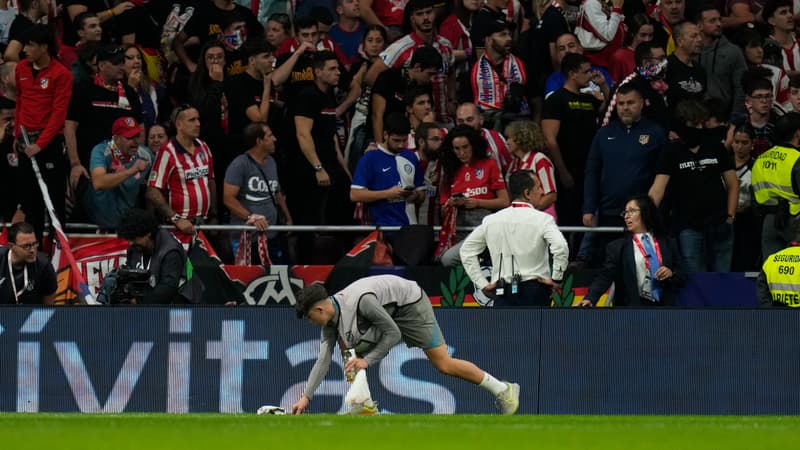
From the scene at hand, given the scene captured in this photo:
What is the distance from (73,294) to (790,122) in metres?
7.59

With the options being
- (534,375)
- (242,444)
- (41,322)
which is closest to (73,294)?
(41,322)

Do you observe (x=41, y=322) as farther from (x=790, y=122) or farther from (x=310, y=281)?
(x=790, y=122)

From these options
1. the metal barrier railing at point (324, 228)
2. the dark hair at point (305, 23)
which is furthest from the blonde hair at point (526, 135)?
the dark hair at point (305, 23)

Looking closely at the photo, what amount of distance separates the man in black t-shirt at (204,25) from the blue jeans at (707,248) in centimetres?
574

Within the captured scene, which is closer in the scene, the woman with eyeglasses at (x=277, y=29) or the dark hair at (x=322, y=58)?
the dark hair at (x=322, y=58)

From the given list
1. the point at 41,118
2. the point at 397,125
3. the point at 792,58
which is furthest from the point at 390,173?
the point at 792,58

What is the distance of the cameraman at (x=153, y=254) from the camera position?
14.8m

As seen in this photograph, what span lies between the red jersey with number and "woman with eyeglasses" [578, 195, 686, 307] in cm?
159

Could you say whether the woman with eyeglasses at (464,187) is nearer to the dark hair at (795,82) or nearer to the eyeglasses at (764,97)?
the eyeglasses at (764,97)

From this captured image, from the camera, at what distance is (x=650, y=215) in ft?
49.6

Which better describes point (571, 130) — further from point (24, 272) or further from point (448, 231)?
point (24, 272)

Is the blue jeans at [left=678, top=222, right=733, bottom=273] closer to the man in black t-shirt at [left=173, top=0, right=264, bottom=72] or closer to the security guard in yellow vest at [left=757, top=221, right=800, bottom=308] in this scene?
the security guard in yellow vest at [left=757, top=221, right=800, bottom=308]

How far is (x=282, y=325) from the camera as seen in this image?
14805 millimetres

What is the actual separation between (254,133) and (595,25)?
14.1 ft
